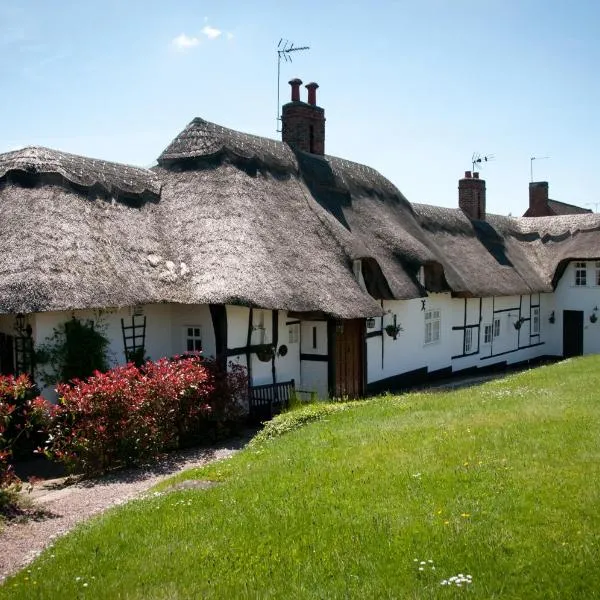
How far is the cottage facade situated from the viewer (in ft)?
42.2

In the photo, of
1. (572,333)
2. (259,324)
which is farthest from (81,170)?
(572,333)

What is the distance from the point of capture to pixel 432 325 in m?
21.5

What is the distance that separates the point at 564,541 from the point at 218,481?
446 cm

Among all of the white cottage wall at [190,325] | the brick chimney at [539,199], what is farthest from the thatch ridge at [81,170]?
the brick chimney at [539,199]

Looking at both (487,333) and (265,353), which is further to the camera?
(487,333)

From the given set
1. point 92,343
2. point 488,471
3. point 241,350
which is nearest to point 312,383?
point 241,350

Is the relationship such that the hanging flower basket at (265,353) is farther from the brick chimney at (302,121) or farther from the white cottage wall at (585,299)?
the white cottage wall at (585,299)

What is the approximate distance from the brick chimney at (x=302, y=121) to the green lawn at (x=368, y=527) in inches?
485

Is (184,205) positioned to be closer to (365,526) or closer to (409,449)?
(409,449)

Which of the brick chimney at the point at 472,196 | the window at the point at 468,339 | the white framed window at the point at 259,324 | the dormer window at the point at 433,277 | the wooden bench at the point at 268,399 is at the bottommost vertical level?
the wooden bench at the point at 268,399

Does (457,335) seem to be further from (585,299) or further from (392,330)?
(585,299)

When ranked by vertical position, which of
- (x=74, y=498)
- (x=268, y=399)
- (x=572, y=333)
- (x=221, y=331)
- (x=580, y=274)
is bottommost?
(x=74, y=498)

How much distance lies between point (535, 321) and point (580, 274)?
2.73m

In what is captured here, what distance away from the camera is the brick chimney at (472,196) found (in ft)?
93.4
